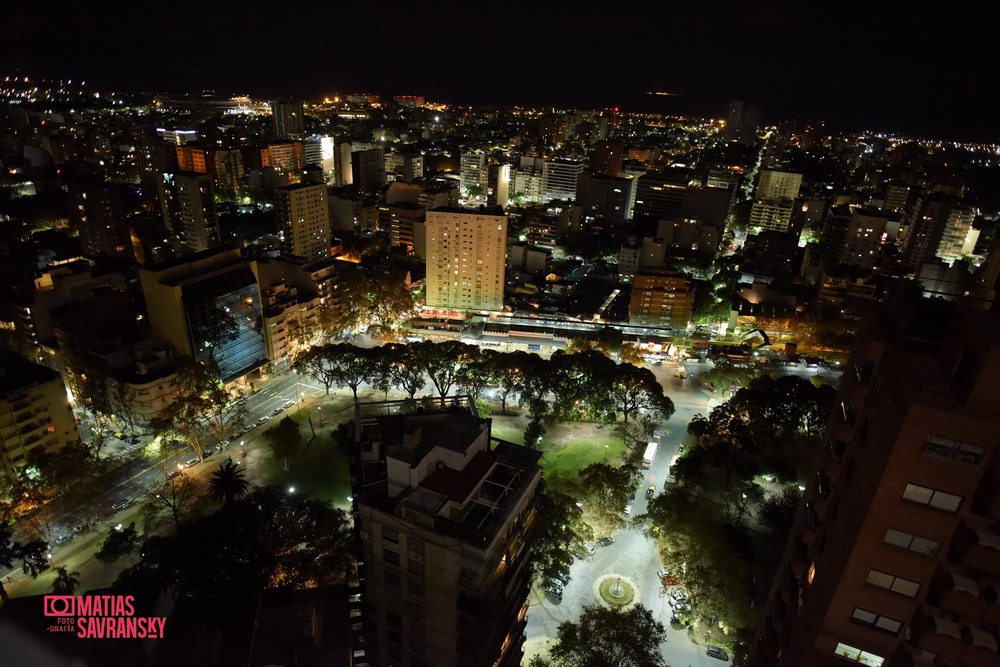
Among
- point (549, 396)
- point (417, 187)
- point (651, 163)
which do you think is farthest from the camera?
point (651, 163)

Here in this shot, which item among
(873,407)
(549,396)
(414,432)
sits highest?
(873,407)

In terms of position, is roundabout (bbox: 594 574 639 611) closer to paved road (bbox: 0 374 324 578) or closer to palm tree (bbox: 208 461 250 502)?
palm tree (bbox: 208 461 250 502)

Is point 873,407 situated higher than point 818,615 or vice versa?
point 873,407

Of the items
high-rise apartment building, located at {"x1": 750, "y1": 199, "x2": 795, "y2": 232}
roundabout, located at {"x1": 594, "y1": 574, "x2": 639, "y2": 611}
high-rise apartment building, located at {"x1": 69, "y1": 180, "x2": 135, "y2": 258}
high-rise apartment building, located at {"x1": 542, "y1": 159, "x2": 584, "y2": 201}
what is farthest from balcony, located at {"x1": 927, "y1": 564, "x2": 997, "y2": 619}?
high-rise apartment building, located at {"x1": 542, "y1": 159, "x2": 584, "y2": 201}

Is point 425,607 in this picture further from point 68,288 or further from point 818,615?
point 68,288

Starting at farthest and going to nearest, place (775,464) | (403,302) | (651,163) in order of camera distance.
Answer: (651,163)
(403,302)
(775,464)

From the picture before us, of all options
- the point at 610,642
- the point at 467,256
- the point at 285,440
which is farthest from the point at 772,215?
the point at 610,642

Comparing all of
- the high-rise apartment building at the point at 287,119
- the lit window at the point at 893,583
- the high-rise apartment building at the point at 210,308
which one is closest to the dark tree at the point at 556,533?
the lit window at the point at 893,583

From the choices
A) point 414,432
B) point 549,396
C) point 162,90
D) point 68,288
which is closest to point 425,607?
point 414,432
